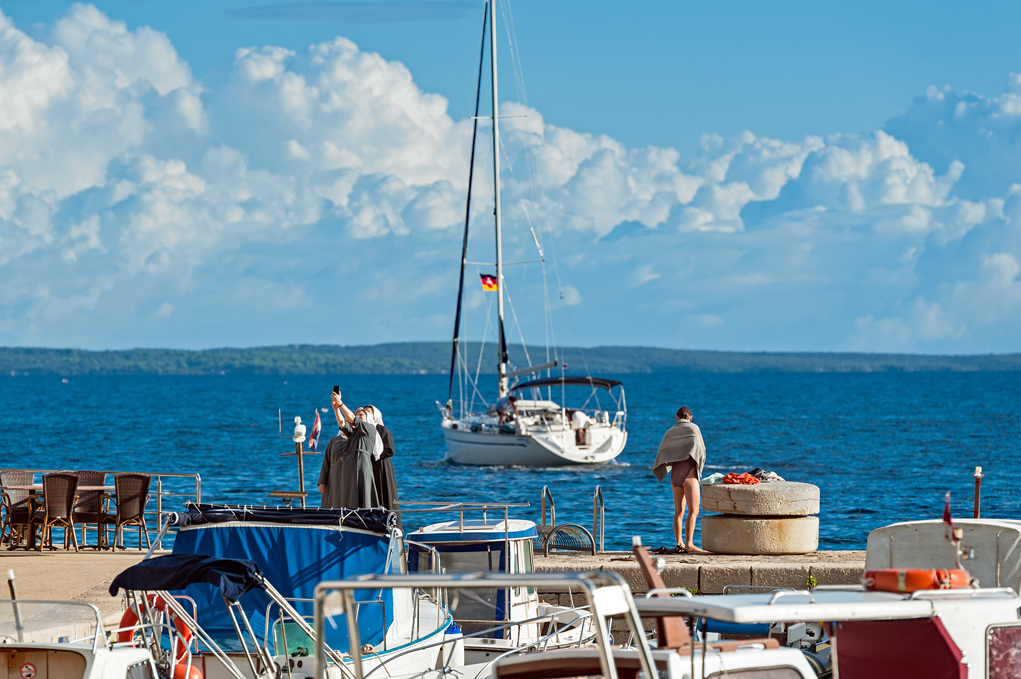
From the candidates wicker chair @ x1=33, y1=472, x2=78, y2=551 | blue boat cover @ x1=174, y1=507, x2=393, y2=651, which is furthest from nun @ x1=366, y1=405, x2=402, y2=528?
wicker chair @ x1=33, y1=472, x2=78, y2=551

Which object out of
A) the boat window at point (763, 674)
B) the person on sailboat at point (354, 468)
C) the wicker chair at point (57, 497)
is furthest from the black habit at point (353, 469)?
the boat window at point (763, 674)

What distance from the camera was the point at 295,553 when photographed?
344 inches

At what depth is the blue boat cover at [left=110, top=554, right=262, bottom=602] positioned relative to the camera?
7.17 metres

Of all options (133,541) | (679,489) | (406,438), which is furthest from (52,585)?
(406,438)

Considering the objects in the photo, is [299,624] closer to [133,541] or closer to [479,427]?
[133,541]

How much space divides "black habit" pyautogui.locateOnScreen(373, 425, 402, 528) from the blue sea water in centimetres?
1383

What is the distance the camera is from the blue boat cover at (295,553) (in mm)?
8578

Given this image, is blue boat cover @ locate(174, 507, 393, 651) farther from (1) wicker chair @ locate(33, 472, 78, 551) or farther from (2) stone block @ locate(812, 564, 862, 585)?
(1) wicker chair @ locate(33, 472, 78, 551)

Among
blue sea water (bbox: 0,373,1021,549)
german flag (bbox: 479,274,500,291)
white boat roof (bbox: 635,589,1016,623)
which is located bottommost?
blue sea water (bbox: 0,373,1021,549)

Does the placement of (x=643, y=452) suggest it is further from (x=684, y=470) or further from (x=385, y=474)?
(x=385, y=474)

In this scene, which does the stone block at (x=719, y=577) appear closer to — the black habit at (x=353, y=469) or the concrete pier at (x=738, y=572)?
the concrete pier at (x=738, y=572)

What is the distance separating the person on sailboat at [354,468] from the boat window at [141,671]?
4.75 meters

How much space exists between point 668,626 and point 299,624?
3.00 meters

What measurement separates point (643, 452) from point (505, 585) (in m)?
52.3
